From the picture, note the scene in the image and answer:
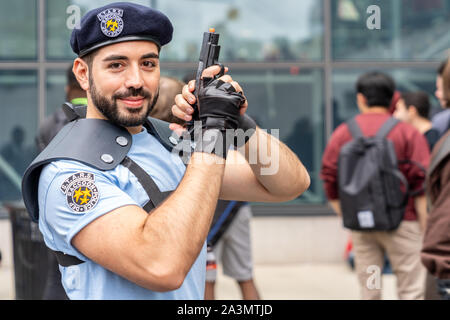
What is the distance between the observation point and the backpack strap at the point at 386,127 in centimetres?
496

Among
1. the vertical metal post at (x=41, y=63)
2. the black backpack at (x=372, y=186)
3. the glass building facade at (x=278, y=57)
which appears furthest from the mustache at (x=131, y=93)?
the vertical metal post at (x=41, y=63)

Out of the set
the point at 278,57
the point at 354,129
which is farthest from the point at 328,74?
the point at 354,129

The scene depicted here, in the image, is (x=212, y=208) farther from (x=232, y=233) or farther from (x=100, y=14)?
(x=232, y=233)

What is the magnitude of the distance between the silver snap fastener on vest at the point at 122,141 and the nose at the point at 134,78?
0.53 ft

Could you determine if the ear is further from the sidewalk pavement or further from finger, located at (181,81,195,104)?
the sidewalk pavement

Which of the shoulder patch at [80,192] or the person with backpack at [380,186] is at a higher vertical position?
the shoulder patch at [80,192]

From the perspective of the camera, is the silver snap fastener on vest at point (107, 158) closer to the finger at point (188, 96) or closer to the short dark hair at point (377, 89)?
the finger at point (188, 96)

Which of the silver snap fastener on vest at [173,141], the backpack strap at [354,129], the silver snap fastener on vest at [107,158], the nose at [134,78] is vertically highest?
the nose at [134,78]

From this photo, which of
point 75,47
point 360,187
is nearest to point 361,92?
point 360,187

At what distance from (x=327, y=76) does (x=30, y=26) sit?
3531 mm

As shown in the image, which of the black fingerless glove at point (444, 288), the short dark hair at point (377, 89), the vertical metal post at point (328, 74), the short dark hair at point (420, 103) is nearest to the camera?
the black fingerless glove at point (444, 288)

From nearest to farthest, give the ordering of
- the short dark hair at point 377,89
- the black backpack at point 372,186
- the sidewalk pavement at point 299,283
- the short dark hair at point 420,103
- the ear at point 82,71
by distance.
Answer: the ear at point 82,71
the black backpack at point 372,186
the short dark hair at point 377,89
the short dark hair at point 420,103
the sidewalk pavement at point 299,283

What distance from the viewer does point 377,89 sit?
518cm

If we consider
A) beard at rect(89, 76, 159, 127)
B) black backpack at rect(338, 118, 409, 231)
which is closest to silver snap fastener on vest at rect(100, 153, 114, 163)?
beard at rect(89, 76, 159, 127)
